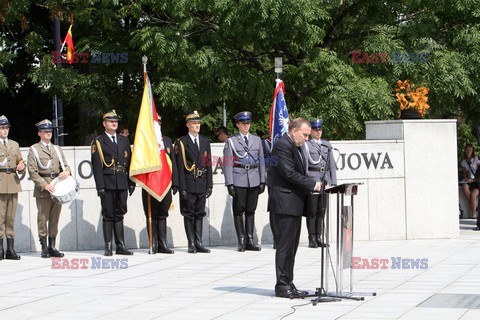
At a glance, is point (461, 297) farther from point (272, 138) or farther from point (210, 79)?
point (210, 79)

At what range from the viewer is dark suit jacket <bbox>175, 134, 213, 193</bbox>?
1648cm

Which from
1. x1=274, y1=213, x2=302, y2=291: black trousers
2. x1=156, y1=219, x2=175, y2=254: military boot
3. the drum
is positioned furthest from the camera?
x1=156, y1=219, x2=175, y2=254: military boot

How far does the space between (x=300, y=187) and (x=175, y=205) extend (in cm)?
667

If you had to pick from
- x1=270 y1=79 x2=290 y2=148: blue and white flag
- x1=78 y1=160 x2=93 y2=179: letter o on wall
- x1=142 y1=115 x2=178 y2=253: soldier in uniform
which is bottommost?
x1=142 y1=115 x2=178 y2=253: soldier in uniform

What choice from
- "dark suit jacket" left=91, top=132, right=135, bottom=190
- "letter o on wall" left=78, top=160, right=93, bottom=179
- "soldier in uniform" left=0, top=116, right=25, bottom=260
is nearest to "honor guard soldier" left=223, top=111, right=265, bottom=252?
"dark suit jacket" left=91, top=132, right=135, bottom=190

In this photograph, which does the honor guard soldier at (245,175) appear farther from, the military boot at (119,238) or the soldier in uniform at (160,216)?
the military boot at (119,238)

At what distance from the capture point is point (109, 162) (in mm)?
16047

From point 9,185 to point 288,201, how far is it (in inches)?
223

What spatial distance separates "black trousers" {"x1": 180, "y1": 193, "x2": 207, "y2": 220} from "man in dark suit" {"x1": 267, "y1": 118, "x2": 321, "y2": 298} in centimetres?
517

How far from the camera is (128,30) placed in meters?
23.9

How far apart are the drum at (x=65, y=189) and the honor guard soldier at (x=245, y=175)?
229 centimetres

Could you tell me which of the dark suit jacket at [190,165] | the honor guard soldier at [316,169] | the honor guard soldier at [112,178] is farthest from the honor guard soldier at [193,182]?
the honor guard soldier at [316,169]

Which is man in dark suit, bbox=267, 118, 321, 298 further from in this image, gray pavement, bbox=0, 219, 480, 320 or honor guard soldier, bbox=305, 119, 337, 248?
honor guard soldier, bbox=305, 119, 337, 248

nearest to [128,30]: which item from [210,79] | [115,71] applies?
[115,71]
